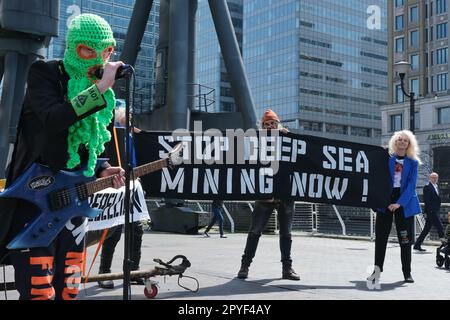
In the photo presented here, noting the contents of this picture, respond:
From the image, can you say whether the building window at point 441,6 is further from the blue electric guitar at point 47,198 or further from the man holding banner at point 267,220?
the blue electric guitar at point 47,198

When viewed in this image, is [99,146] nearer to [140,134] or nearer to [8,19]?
[140,134]

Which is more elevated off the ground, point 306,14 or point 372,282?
point 306,14

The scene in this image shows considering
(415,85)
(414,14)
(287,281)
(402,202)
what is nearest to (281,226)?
(287,281)

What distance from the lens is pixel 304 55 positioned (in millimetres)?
122500

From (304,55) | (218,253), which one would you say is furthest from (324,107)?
(218,253)

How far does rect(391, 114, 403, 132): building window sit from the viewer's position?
82.6 meters

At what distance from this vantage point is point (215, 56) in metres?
139

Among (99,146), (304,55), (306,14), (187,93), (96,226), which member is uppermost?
(306,14)

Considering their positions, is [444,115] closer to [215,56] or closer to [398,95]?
[398,95]

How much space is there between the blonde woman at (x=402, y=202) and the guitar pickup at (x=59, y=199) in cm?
549

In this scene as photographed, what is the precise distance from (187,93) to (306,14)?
4171 inches

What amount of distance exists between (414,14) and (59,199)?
9270cm

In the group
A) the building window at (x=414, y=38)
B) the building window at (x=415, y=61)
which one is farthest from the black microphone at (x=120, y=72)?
the building window at (x=414, y=38)

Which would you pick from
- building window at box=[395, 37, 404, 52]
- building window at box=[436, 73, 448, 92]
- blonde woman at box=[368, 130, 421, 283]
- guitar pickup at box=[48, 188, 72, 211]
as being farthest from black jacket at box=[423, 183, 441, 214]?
building window at box=[395, 37, 404, 52]
